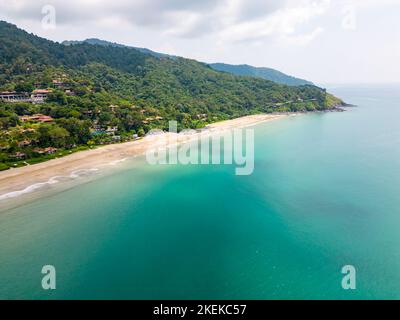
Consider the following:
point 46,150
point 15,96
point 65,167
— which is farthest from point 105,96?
point 65,167

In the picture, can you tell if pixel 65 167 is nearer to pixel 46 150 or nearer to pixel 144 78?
pixel 46 150

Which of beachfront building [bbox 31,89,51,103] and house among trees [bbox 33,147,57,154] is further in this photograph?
beachfront building [bbox 31,89,51,103]

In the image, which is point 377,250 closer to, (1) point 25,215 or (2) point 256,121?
(1) point 25,215

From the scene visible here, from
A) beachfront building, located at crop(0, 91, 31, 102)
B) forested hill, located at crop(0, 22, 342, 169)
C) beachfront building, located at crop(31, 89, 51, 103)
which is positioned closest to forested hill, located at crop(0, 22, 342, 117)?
forested hill, located at crop(0, 22, 342, 169)

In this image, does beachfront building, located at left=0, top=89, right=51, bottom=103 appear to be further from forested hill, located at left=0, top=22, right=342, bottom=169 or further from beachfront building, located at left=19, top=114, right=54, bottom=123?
beachfront building, located at left=19, top=114, right=54, bottom=123

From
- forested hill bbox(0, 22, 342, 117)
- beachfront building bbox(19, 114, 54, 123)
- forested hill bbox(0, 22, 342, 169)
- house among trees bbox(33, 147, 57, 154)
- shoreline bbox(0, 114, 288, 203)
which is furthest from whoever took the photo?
forested hill bbox(0, 22, 342, 117)

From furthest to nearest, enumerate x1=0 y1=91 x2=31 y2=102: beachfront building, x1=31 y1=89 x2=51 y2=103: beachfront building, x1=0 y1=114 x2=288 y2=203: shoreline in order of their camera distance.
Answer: x1=31 y1=89 x2=51 y2=103: beachfront building, x1=0 y1=91 x2=31 y2=102: beachfront building, x1=0 y1=114 x2=288 y2=203: shoreline

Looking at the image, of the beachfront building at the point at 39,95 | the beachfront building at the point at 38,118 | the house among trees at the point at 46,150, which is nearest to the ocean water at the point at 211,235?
the house among trees at the point at 46,150
